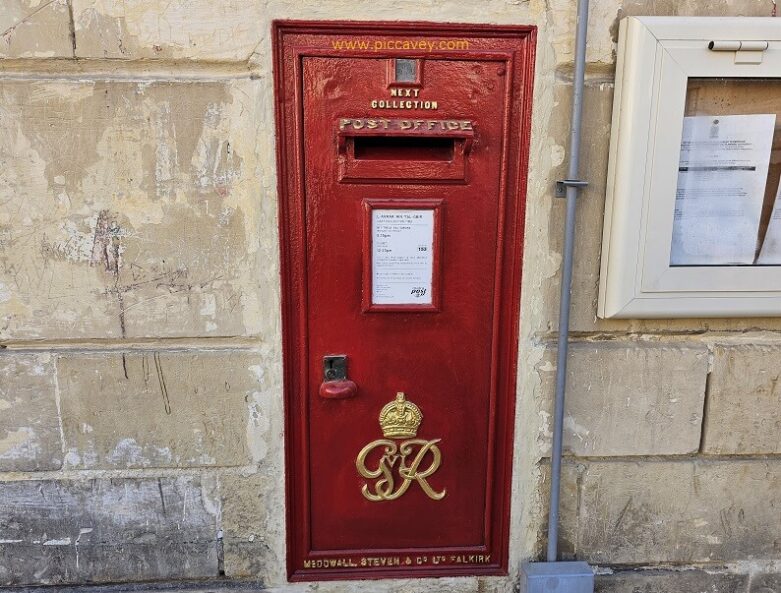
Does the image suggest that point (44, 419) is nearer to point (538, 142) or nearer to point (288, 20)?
point (288, 20)

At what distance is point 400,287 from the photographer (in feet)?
6.43

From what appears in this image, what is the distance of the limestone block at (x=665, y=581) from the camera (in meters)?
2.22

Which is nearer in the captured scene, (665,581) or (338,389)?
(338,389)

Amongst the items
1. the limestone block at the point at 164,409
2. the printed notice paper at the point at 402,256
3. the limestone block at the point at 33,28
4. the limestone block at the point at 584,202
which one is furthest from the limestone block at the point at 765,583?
the limestone block at the point at 33,28

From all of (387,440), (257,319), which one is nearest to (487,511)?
(387,440)

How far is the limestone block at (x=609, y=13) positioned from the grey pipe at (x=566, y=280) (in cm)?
5

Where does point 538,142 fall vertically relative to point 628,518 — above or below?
above

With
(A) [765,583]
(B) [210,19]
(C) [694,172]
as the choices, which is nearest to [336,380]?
(B) [210,19]

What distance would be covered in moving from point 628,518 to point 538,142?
1493 mm

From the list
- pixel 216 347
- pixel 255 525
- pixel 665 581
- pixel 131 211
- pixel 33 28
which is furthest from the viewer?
pixel 665 581

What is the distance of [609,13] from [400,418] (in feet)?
5.15

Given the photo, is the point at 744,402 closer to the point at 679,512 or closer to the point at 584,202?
the point at 679,512

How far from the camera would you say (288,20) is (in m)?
1.80

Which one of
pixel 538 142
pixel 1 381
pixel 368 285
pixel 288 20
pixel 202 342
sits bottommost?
pixel 1 381
